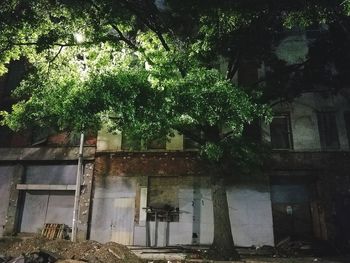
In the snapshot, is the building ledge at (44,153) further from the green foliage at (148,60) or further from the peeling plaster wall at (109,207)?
the green foliage at (148,60)

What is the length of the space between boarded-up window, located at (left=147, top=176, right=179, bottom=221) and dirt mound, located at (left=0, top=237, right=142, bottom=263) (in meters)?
6.25

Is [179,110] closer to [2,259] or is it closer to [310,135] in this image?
[2,259]

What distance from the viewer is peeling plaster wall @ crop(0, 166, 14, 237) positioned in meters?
17.9

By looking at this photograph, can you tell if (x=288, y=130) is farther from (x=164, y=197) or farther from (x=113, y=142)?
Answer: (x=113, y=142)

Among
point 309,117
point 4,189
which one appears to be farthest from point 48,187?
point 309,117

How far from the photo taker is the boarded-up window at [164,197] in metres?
16.7

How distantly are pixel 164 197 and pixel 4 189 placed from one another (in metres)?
8.67

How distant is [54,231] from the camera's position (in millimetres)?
17031

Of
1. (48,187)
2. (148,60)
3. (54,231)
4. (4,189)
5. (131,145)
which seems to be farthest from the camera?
(4,189)

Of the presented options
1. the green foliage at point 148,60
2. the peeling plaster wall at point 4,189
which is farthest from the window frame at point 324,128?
the peeling plaster wall at point 4,189

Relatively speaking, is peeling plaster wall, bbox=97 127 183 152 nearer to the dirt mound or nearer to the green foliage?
the green foliage

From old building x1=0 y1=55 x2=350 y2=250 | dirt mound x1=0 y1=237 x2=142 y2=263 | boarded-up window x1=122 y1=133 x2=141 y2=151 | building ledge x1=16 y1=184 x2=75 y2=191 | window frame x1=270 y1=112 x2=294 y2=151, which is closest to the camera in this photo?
dirt mound x1=0 y1=237 x2=142 y2=263

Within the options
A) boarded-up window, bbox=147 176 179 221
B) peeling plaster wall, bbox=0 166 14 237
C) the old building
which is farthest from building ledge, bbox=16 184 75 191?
boarded-up window, bbox=147 176 179 221

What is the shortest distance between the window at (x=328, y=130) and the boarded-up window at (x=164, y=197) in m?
7.72
